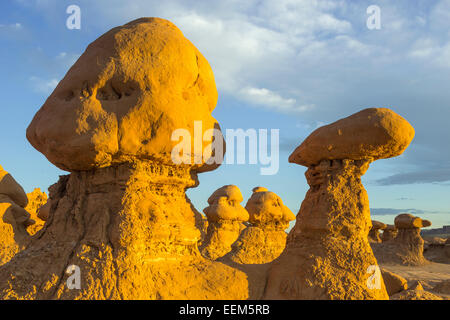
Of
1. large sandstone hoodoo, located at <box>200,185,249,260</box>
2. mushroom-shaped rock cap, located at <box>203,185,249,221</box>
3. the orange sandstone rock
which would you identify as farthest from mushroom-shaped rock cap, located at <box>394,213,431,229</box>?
the orange sandstone rock

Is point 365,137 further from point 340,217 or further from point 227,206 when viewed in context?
point 227,206

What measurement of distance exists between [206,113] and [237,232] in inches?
441

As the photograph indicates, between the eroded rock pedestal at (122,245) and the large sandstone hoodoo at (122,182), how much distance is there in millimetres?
14

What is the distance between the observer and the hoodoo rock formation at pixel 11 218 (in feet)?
38.1

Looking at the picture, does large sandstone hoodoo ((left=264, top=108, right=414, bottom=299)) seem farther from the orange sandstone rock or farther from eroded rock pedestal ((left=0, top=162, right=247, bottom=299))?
the orange sandstone rock

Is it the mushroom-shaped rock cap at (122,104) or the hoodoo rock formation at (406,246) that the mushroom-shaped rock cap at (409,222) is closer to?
the hoodoo rock formation at (406,246)

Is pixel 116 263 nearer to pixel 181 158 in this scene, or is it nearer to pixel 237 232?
pixel 181 158

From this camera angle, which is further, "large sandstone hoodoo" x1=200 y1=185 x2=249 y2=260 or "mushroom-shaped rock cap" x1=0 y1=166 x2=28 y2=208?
"large sandstone hoodoo" x1=200 y1=185 x2=249 y2=260

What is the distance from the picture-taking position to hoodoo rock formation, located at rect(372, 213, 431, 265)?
21955mm

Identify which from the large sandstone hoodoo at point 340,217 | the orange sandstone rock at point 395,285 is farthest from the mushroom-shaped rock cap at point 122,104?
the orange sandstone rock at point 395,285

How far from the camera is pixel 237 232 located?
16.7 metres

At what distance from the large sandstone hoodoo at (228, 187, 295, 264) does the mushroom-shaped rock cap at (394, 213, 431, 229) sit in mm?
10278

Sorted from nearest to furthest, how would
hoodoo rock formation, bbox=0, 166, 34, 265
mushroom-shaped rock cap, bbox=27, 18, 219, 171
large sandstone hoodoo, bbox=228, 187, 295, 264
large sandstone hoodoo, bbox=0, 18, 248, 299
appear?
large sandstone hoodoo, bbox=0, 18, 248, 299 < mushroom-shaped rock cap, bbox=27, 18, 219, 171 < hoodoo rock formation, bbox=0, 166, 34, 265 < large sandstone hoodoo, bbox=228, 187, 295, 264

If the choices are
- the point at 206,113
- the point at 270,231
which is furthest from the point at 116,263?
the point at 270,231
